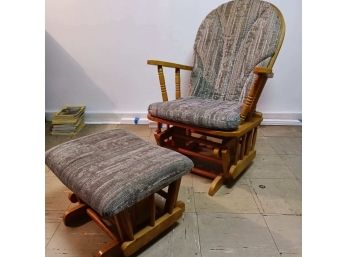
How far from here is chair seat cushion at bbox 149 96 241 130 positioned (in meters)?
1.28

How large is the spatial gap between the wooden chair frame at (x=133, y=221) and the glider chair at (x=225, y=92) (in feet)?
1.15

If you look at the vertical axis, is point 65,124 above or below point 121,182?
above

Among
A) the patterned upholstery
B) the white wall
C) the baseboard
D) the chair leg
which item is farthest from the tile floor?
the white wall

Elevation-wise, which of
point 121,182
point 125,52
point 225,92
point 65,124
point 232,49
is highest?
Result: point 125,52

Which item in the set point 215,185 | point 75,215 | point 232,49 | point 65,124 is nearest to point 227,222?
point 215,185

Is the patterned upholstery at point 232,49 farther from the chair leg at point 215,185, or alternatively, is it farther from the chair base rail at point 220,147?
the chair leg at point 215,185

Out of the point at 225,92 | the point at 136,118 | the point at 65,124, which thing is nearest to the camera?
the point at 225,92

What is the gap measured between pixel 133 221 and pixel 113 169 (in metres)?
0.26

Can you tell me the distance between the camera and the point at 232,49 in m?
1.75

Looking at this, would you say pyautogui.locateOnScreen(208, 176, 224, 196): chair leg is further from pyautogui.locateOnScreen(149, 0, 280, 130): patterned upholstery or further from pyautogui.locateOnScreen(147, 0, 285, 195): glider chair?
pyautogui.locateOnScreen(149, 0, 280, 130): patterned upholstery

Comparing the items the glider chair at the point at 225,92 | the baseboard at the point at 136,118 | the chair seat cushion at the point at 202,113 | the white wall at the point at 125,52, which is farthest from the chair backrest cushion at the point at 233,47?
the baseboard at the point at 136,118

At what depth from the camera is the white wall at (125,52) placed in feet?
7.21

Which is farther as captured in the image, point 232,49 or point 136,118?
point 136,118

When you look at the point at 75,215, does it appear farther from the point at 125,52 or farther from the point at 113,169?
the point at 125,52
